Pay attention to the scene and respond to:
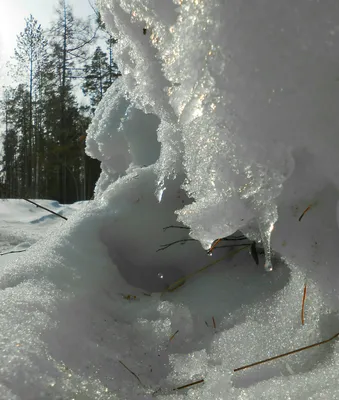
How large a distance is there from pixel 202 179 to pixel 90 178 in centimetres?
2295

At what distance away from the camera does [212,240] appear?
0.76 meters

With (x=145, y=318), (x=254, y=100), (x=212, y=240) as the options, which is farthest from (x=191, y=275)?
(x=254, y=100)

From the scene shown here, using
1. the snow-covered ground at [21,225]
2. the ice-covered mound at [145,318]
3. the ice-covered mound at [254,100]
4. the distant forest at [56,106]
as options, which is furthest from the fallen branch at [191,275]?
the distant forest at [56,106]

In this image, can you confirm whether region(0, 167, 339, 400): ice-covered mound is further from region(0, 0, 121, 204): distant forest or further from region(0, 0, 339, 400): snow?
region(0, 0, 121, 204): distant forest

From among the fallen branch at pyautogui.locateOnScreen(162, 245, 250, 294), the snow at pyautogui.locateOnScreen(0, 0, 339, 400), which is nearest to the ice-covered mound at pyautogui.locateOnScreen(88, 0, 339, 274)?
the snow at pyautogui.locateOnScreen(0, 0, 339, 400)

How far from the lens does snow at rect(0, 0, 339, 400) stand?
67 cm

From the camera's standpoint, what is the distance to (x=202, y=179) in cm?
79

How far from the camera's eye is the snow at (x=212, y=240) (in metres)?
0.67

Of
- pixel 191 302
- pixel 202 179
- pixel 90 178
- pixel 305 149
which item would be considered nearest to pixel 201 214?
pixel 202 179

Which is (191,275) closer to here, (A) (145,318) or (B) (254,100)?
(A) (145,318)

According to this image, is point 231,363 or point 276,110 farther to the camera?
point 231,363

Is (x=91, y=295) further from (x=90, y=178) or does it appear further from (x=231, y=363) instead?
(x=90, y=178)

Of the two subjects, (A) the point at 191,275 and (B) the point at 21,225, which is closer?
(A) the point at 191,275

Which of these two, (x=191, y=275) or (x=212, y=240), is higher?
(x=212, y=240)
